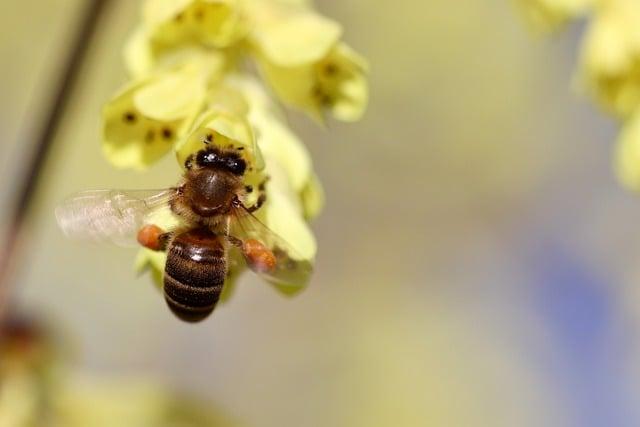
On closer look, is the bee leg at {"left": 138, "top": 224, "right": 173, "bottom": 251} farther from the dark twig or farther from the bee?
the dark twig

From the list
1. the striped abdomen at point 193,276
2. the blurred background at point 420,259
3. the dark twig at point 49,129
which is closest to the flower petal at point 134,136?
the striped abdomen at point 193,276

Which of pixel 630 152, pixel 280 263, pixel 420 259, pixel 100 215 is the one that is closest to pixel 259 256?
pixel 280 263

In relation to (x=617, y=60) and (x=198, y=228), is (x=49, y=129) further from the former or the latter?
(x=617, y=60)

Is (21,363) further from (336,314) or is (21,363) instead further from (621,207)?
(621,207)

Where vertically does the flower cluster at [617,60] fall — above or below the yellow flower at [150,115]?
above

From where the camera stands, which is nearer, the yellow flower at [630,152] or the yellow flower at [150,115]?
the yellow flower at [150,115]

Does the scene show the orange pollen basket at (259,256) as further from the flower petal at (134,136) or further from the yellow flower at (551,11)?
the yellow flower at (551,11)

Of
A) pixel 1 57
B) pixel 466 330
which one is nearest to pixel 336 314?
pixel 466 330
